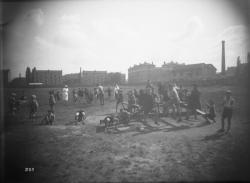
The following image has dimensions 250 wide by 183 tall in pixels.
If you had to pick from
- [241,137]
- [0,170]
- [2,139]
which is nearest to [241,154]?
[241,137]

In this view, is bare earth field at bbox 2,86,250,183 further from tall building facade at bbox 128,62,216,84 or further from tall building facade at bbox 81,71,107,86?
tall building facade at bbox 81,71,107,86

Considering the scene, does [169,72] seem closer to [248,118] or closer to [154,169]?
[248,118]

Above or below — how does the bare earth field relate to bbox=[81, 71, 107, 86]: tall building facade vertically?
below

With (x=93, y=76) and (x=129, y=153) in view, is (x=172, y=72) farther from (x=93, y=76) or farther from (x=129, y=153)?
(x=129, y=153)

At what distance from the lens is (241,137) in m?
6.39

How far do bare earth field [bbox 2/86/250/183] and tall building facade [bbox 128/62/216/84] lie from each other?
51.4ft

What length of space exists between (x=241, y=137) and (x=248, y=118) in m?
3.93

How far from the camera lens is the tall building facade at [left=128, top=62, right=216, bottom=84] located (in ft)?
107

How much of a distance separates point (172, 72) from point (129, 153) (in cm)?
3454

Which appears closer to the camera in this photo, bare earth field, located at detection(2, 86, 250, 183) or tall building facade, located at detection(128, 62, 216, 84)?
bare earth field, located at detection(2, 86, 250, 183)

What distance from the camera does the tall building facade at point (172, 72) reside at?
3266 centimetres

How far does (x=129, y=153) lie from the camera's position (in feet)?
18.2

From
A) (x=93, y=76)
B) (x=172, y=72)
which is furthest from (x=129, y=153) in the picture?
(x=93, y=76)

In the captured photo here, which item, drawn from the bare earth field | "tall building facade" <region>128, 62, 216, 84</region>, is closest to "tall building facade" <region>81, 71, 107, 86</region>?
"tall building facade" <region>128, 62, 216, 84</region>
